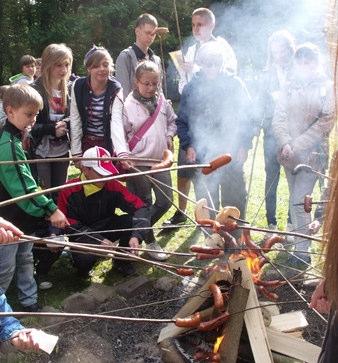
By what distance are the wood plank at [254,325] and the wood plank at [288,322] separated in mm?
323

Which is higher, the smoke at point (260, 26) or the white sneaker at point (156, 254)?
the smoke at point (260, 26)

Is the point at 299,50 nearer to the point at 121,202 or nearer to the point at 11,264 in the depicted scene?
the point at 121,202

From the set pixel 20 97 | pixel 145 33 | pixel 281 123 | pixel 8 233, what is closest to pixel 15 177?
pixel 20 97

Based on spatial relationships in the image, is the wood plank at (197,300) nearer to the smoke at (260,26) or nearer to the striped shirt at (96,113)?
the striped shirt at (96,113)

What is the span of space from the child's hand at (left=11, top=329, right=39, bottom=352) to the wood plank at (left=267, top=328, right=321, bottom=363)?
1232 millimetres

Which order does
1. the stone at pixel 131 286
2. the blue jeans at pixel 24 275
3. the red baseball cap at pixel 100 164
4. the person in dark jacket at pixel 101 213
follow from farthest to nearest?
the person in dark jacket at pixel 101 213 < the stone at pixel 131 286 < the red baseball cap at pixel 100 164 < the blue jeans at pixel 24 275

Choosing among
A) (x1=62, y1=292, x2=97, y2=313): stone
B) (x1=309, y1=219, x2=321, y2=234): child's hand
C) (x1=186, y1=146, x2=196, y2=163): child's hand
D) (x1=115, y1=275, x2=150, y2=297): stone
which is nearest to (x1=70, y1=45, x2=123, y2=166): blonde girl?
(x1=186, y1=146, x2=196, y2=163): child's hand

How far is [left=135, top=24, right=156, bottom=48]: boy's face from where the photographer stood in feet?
16.8

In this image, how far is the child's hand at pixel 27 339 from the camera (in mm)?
2062

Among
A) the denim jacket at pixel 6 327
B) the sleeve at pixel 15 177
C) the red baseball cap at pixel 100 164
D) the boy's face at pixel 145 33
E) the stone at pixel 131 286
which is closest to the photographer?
the denim jacket at pixel 6 327

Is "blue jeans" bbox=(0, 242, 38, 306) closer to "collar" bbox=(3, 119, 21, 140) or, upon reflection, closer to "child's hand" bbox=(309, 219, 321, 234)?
"collar" bbox=(3, 119, 21, 140)

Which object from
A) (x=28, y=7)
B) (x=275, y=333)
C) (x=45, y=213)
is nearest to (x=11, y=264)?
(x=45, y=213)

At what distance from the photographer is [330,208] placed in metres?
1.02

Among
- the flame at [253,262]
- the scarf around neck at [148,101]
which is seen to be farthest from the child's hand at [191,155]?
the flame at [253,262]
